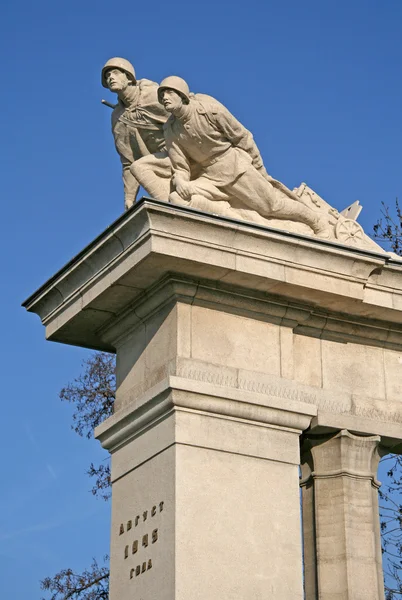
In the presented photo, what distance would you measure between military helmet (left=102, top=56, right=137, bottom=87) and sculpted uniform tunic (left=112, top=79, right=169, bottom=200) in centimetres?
15

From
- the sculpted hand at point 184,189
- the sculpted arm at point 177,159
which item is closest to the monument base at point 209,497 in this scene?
the sculpted hand at point 184,189

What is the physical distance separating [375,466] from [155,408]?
294 cm

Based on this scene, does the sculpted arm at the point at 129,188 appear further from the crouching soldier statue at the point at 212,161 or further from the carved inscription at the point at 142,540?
the carved inscription at the point at 142,540

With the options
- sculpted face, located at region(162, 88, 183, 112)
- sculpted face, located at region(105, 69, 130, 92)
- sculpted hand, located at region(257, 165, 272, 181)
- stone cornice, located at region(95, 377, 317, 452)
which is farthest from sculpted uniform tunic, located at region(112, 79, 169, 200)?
stone cornice, located at region(95, 377, 317, 452)

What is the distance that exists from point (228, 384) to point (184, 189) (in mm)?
2344

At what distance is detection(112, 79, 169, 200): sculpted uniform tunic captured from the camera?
16.6 metres

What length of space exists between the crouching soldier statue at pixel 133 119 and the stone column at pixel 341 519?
382 centimetres

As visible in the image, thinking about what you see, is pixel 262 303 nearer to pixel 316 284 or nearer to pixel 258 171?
pixel 316 284

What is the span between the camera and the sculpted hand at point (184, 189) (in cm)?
1597

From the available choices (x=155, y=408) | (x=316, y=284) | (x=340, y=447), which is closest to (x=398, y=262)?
(x=316, y=284)

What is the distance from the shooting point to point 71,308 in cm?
1641

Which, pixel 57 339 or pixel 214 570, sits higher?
pixel 57 339

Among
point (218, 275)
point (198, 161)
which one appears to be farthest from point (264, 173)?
point (218, 275)

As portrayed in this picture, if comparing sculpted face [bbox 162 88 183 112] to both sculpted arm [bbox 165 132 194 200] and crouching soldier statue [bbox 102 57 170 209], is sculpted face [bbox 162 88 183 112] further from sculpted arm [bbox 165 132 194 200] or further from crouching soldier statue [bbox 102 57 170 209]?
crouching soldier statue [bbox 102 57 170 209]
